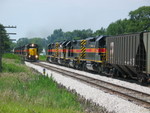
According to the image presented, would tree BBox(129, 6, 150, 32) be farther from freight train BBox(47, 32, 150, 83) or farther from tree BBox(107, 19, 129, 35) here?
freight train BBox(47, 32, 150, 83)

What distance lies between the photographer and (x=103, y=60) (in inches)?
1070

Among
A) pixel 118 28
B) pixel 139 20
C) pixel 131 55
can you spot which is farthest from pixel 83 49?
pixel 118 28

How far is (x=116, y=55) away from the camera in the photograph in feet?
76.4

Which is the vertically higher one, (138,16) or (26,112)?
(138,16)

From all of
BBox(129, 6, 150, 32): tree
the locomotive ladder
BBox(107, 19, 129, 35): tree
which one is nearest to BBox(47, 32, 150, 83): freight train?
the locomotive ladder

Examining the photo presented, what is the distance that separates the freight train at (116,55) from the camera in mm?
19109

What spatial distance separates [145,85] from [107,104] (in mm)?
7254

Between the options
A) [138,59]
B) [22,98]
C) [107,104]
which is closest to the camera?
[22,98]

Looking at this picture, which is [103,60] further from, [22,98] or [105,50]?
[22,98]

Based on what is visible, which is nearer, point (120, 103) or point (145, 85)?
point (120, 103)

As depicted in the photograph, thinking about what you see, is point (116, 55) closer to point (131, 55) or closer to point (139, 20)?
point (131, 55)

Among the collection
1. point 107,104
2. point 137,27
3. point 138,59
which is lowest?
point 107,104

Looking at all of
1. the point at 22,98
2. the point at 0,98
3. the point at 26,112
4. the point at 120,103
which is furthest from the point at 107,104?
the point at 26,112

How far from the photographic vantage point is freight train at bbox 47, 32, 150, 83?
19.1 m
